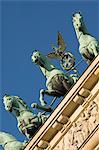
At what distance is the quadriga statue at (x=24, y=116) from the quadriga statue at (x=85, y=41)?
1.52 m

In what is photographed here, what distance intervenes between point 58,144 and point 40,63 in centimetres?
215

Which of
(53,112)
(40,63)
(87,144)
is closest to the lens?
(87,144)

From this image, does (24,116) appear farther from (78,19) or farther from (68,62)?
(78,19)

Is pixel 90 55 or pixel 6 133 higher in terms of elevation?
pixel 90 55

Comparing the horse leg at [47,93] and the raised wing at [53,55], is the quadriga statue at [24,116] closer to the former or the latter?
the horse leg at [47,93]

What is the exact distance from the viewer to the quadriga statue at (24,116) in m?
17.3

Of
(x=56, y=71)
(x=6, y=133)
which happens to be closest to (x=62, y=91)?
(x=56, y=71)

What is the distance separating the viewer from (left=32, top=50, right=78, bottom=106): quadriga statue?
674 inches

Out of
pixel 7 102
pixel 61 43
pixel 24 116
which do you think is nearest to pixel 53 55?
pixel 61 43

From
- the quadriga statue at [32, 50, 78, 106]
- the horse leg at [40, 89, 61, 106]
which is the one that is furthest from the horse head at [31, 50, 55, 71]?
the horse leg at [40, 89, 61, 106]

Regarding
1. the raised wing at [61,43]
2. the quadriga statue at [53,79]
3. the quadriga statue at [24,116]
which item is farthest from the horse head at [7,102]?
the raised wing at [61,43]

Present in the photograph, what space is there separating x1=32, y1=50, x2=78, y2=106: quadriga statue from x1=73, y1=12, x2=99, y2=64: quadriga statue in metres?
0.57

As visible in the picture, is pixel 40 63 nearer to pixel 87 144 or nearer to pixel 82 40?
pixel 82 40

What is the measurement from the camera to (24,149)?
16.8 m
